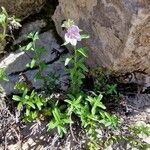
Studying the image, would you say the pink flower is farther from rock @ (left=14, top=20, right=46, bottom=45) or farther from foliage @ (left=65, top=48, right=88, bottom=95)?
rock @ (left=14, top=20, right=46, bottom=45)

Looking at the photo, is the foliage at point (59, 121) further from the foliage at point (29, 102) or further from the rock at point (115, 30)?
the rock at point (115, 30)

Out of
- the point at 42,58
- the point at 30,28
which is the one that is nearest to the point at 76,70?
the point at 42,58

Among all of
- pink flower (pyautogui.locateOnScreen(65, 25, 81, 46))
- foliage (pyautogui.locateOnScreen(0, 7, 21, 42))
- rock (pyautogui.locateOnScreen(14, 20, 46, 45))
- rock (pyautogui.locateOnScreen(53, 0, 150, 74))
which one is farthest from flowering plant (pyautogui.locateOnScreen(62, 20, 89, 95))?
rock (pyautogui.locateOnScreen(14, 20, 46, 45))

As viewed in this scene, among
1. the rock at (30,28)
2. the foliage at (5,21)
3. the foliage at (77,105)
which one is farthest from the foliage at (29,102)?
the rock at (30,28)

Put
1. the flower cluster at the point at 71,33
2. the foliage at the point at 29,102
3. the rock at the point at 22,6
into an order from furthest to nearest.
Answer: the rock at the point at 22,6, the foliage at the point at 29,102, the flower cluster at the point at 71,33

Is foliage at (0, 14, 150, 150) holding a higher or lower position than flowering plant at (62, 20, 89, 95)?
lower

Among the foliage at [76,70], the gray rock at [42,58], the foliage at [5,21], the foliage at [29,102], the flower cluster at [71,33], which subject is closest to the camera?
the flower cluster at [71,33]
